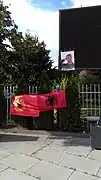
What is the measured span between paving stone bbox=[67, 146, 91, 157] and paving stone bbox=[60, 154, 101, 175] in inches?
16.5

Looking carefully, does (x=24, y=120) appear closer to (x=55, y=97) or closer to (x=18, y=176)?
(x=55, y=97)

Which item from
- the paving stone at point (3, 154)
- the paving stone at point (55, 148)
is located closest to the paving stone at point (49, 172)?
the paving stone at point (3, 154)

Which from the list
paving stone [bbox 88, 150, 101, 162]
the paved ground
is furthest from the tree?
paving stone [bbox 88, 150, 101, 162]

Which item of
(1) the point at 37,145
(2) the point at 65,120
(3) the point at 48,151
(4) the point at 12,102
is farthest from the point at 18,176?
(4) the point at 12,102

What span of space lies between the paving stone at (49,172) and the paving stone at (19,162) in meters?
0.18

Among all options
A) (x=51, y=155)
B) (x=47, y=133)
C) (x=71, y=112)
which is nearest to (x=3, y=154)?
(x=51, y=155)

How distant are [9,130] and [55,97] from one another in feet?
6.40

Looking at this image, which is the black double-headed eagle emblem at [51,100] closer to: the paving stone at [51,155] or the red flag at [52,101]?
the red flag at [52,101]

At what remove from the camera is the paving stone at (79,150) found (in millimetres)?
8852

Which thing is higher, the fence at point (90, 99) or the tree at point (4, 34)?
the tree at point (4, 34)

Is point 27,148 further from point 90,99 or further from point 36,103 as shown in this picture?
point 90,99

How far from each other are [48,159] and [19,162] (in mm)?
673

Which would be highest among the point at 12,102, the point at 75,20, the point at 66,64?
the point at 75,20

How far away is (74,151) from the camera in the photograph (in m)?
9.12
